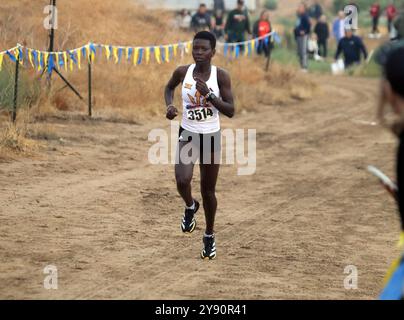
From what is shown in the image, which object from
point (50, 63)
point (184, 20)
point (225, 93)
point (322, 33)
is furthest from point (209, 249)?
point (322, 33)

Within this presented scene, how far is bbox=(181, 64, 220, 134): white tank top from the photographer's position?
28.1 ft

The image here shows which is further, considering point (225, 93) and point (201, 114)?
point (201, 114)

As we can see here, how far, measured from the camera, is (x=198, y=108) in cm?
867

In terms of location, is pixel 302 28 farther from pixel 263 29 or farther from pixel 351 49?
pixel 263 29

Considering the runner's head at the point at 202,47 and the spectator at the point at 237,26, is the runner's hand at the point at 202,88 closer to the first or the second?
the runner's head at the point at 202,47

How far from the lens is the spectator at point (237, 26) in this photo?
24156mm

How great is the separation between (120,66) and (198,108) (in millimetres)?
11623

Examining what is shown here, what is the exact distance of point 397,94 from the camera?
446cm

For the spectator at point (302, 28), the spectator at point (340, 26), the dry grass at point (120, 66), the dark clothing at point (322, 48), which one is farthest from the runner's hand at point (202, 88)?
the dark clothing at point (322, 48)

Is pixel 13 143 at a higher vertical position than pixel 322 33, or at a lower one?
lower

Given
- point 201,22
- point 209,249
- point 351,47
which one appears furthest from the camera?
point 351,47

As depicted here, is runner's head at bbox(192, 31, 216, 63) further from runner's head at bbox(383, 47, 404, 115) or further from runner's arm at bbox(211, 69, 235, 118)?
runner's head at bbox(383, 47, 404, 115)

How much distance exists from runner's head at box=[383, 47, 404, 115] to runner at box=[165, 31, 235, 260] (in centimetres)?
396
